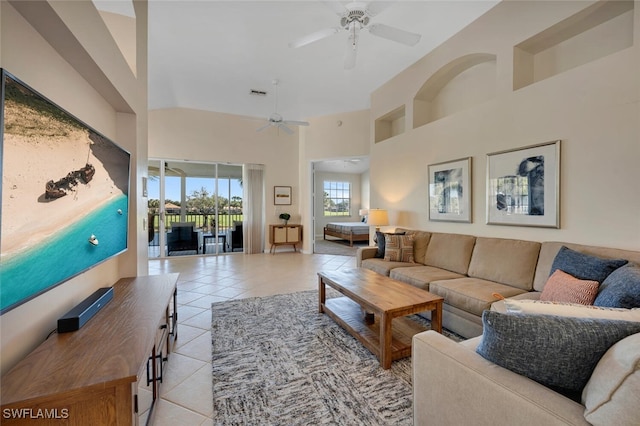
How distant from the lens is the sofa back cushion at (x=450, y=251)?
3.19 meters

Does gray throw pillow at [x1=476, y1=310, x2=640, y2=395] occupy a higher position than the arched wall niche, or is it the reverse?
the arched wall niche

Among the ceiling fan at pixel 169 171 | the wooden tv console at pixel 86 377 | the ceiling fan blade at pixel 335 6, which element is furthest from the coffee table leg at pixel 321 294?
the ceiling fan at pixel 169 171

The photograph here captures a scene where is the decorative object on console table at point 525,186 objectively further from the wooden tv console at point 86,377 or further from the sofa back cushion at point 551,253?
the wooden tv console at point 86,377

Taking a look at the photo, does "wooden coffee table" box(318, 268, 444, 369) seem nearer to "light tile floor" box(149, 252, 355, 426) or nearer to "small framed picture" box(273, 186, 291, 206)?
"light tile floor" box(149, 252, 355, 426)

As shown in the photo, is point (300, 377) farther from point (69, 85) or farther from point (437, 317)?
point (69, 85)

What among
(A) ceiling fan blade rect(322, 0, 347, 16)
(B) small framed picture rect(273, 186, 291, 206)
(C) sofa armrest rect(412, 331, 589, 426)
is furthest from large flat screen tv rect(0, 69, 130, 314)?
(B) small framed picture rect(273, 186, 291, 206)

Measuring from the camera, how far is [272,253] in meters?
7.11

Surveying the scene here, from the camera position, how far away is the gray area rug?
1.60m

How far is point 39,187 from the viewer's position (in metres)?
1.16

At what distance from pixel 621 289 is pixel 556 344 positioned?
126 centimetres

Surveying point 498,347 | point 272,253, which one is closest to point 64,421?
point 498,347

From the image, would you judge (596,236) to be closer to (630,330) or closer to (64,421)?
(630,330)

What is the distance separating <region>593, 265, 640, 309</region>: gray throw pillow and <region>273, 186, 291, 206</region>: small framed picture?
20.8ft

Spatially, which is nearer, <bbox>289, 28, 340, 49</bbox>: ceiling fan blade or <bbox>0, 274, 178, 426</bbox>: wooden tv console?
<bbox>0, 274, 178, 426</bbox>: wooden tv console
